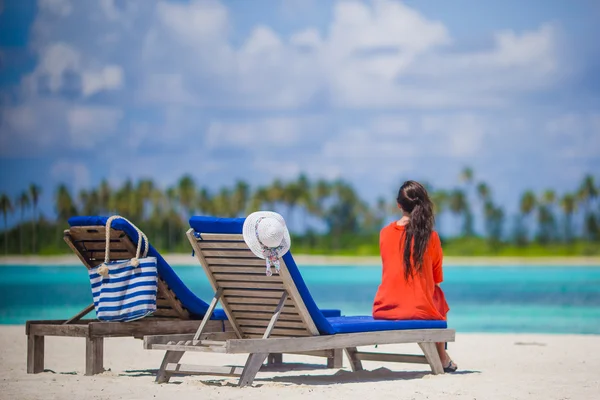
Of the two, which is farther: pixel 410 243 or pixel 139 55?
pixel 139 55

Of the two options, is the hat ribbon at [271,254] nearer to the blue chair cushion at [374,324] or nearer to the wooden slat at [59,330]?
the blue chair cushion at [374,324]

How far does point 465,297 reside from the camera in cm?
3278

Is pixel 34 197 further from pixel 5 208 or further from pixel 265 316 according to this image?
pixel 265 316

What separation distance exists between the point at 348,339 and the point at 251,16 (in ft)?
400

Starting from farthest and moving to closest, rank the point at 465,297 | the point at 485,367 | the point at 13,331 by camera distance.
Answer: the point at 465,297 → the point at 13,331 → the point at 485,367

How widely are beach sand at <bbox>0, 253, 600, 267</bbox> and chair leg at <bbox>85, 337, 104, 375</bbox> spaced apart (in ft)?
261

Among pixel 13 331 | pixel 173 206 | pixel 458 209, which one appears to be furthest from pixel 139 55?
pixel 13 331

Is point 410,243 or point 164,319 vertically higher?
point 410,243

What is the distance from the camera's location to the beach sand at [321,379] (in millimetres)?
6449

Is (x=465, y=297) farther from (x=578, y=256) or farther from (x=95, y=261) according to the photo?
(x=578, y=256)

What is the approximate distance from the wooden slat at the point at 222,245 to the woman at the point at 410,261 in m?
1.14

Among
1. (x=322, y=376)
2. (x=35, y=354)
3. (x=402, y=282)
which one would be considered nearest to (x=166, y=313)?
(x=35, y=354)

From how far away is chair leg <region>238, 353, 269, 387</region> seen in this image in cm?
658

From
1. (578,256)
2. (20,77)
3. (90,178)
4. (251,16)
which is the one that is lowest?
(578,256)
